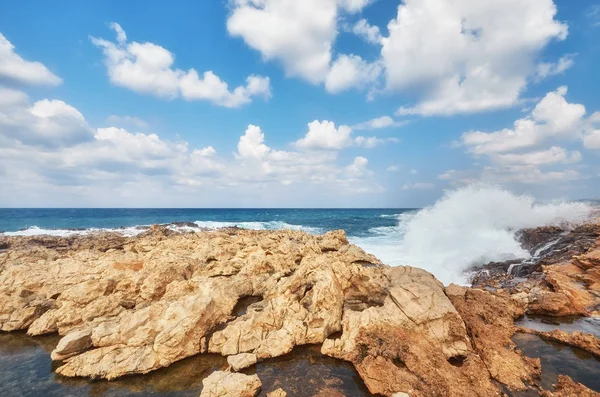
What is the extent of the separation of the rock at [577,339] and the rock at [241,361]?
9671 millimetres

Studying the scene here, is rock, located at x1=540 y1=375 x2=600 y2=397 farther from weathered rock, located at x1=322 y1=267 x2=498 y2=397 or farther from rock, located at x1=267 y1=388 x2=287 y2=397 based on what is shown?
rock, located at x1=267 y1=388 x2=287 y2=397

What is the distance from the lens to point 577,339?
934 cm

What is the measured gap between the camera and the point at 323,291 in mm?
10398

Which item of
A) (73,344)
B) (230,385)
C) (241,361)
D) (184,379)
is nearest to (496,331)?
(241,361)

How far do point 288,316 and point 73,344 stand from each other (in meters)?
6.86

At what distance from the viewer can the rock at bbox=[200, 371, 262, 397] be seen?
23.0 ft

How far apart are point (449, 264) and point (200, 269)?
17216 mm

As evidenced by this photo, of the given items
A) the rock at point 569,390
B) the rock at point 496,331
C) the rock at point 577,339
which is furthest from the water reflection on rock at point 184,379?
the rock at point 577,339

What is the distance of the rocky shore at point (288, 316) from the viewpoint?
25.4 ft

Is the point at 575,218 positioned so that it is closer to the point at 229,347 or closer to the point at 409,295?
the point at 409,295

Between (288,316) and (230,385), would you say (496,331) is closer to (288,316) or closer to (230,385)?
(288,316)

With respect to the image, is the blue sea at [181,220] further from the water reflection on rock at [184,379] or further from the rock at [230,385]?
the rock at [230,385]

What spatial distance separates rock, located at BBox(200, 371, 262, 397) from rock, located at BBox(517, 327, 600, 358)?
9.72 metres

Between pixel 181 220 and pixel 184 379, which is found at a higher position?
pixel 181 220
